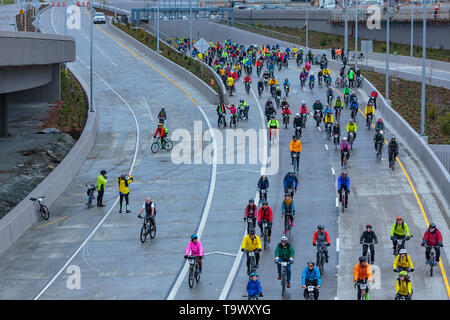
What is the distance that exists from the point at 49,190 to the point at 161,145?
906 centimetres

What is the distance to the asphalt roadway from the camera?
66.1 feet

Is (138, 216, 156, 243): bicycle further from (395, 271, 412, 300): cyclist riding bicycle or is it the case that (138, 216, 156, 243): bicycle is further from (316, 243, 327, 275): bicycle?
(395, 271, 412, 300): cyclist riding bicycle

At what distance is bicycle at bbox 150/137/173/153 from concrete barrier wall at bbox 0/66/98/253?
2.93m

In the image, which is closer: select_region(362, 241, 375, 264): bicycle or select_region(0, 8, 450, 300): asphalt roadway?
select_region(0, 8, 450, 300): asphalt roadway

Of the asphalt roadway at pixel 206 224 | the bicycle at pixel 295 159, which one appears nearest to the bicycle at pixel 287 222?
the asphalt roadway at pixel 206 224

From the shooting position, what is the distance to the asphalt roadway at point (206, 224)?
20141 millimetres

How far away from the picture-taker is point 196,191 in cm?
3072

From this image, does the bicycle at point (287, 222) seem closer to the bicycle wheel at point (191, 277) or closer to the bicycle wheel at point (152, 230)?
the bicycle wheel at point (152, 230)

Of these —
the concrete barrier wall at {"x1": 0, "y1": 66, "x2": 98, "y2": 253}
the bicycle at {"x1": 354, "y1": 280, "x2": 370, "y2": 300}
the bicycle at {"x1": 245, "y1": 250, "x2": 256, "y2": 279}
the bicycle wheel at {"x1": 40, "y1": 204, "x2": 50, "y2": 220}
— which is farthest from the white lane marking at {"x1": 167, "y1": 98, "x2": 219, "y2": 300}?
the concrete barrier wall at {"x1": 0, "y1": 66, "x2": 98, "y2": 253}

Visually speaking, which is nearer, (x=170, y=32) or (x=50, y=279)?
(x=50, y=279)

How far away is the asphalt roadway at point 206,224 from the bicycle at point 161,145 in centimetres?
46
